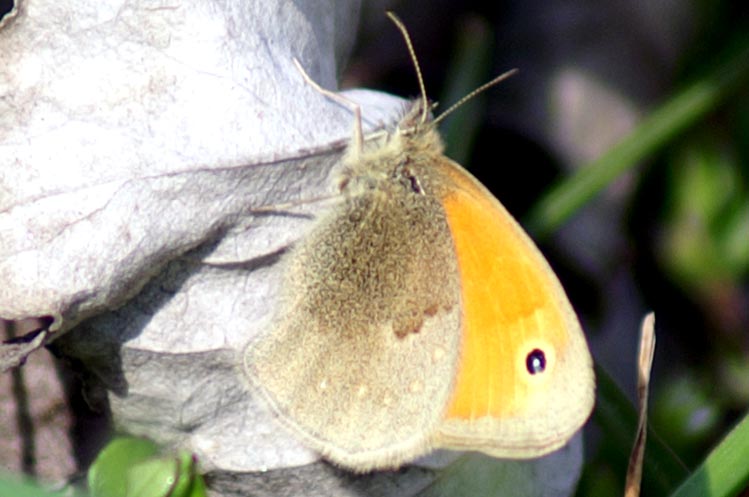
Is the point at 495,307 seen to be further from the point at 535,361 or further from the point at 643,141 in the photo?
the point at 643,141

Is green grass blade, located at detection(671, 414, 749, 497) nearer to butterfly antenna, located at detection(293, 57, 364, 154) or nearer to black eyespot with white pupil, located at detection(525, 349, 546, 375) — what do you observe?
black eyespot with white pupil, located at detection(525, 349, 546, 375)

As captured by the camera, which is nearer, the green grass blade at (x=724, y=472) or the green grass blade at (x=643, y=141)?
the green grass blade at (x=724, y=472)

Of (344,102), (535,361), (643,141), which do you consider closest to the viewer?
(535,361)

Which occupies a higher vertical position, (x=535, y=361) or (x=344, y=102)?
(x=344, y=102)

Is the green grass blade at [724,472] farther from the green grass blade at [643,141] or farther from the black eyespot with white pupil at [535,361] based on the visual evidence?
the green grass blade at [643,141]

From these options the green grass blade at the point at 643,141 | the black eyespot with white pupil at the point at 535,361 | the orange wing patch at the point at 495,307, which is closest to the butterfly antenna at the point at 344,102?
the orange wing patch at the point at 495,307

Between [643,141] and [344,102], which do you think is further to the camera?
[643,141]

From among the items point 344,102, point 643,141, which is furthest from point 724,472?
point 643,141
